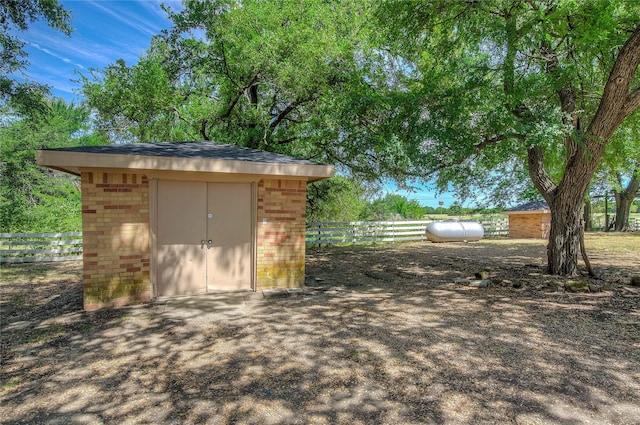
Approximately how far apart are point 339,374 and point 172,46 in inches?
444

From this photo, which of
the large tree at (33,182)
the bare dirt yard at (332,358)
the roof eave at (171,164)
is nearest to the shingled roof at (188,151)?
the roof eave at (171,164)

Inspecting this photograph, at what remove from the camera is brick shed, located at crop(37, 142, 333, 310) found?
521 centimetres

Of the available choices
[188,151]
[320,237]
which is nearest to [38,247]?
[188,151]

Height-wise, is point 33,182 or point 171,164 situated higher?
point 33,182

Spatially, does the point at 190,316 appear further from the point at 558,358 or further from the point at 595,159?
the point at 595,159

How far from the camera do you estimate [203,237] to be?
235 inches

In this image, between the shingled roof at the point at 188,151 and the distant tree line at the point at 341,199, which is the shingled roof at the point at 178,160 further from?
the distant tree line at the point at 341,199

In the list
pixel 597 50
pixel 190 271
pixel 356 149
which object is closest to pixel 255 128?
pixel 356 149

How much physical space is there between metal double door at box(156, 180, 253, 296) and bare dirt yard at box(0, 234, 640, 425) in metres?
0.38

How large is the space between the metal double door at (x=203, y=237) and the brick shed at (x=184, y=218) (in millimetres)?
16

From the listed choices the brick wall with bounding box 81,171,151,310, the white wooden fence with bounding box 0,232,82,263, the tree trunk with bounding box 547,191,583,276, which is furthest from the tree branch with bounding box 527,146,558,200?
the white wooden fence with bounding box 0,232,82,263

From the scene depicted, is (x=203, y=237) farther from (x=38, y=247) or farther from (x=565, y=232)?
(x=38, y=247)

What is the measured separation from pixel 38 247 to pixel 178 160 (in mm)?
8873

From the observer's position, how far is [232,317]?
4953 mm
